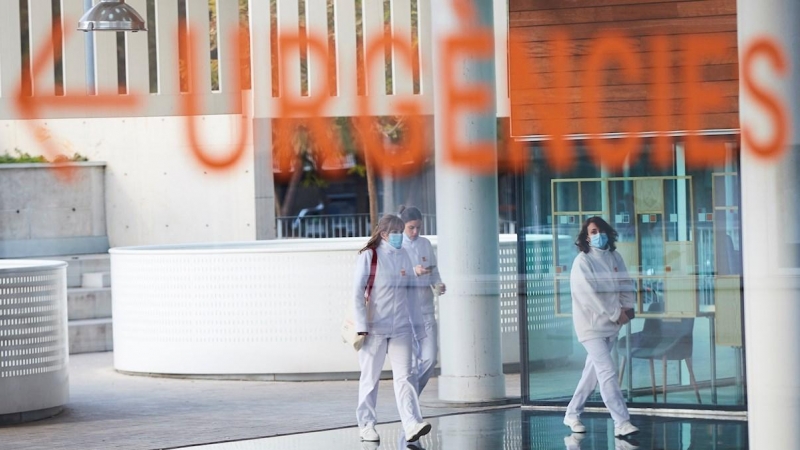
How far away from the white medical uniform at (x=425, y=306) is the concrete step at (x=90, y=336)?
18.2 feet

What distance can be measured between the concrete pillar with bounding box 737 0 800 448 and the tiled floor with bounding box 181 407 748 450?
1.79 m

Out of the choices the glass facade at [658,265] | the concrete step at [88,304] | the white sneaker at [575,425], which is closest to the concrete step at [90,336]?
the concrete step at [88,304]

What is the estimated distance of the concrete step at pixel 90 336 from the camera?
47.5 ft

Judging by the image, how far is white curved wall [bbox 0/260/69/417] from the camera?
967 centimetres

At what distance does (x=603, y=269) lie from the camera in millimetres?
9172

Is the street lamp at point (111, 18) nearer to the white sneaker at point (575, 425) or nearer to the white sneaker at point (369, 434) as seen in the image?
the white sneaker at point (369, 434)

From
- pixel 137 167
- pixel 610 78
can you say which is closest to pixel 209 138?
pixel 610 78

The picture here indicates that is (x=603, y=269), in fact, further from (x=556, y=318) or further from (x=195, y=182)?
(x=195, y=182)

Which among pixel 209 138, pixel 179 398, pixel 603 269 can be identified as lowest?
pixel 179 398

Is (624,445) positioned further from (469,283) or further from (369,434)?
(469,283)

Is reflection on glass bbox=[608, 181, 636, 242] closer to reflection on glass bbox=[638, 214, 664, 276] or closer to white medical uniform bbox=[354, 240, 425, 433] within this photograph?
reflection on glass bbox=[638, 214, 664, 276]

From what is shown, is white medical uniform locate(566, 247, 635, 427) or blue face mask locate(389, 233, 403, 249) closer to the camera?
white medical uniform locate(566, 247, 635, 427)

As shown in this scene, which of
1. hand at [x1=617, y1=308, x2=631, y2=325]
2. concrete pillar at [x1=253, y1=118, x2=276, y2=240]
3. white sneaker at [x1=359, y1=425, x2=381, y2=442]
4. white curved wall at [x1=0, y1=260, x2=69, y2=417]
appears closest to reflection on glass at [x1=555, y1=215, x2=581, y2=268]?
hand at [x1=617, y1=308, x2=631, y2=325]

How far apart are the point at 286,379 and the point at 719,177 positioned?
4.31m
